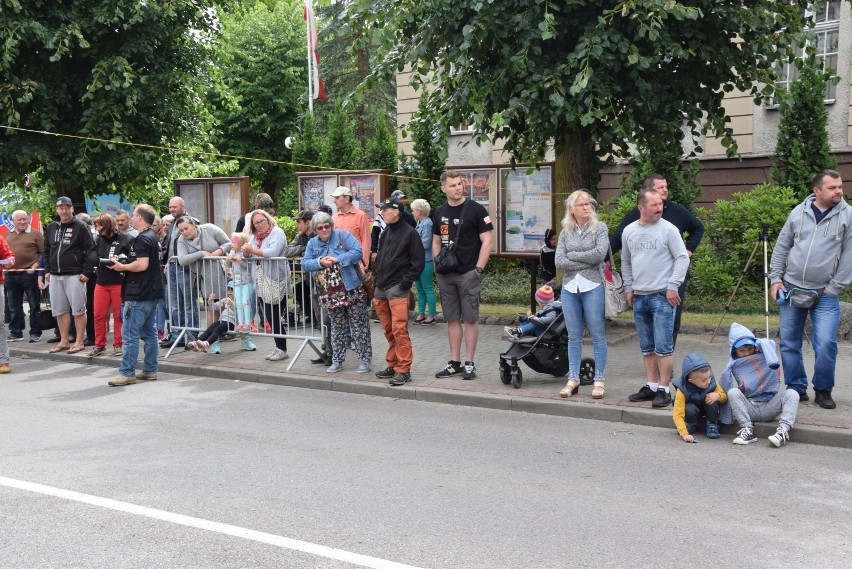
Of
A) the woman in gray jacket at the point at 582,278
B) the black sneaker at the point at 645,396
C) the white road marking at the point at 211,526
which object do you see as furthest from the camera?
the woman in gray jacket at the point at 582,278

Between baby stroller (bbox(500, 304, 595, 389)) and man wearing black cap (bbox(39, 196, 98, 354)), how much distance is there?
6521mm

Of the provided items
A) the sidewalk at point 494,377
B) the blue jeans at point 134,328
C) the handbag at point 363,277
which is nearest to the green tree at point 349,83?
the sidewalk at point 494,377

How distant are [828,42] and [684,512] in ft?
53.4

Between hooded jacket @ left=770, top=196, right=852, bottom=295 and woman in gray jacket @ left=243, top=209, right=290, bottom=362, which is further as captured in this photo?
woman in gray jacket @ left=243, top=209, right=290, bottom=362

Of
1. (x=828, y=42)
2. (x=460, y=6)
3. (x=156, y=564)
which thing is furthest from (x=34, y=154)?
(x=828, y=42)

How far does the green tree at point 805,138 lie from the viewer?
17.3 meters

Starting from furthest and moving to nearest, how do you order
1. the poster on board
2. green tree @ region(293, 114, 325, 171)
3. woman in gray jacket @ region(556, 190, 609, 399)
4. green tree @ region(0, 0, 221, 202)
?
green tree @ region(293, 114, 325, 171)
green tree @ region(0, 0, 221, 202)
the poster on board
woman in gray jacket @ region(556, 190, 609, 399)

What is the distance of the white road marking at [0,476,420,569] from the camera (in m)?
4.69

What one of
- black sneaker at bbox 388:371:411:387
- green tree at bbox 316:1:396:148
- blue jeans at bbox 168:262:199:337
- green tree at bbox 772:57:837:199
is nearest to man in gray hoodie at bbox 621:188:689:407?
black sneaker at bbox 388:371:411:387

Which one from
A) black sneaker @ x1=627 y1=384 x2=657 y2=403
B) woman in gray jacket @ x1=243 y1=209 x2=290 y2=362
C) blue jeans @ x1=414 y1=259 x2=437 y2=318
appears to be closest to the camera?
black sneaker @ x1=627 y1=384 x2=657 y2=403

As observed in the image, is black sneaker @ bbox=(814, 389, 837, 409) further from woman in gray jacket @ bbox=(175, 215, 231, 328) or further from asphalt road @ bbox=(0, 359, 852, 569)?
woman in gray jacket @ bbox=(175, 215, 231, 328)

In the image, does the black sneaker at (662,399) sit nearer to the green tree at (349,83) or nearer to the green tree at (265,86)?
the green tree at (349,83)

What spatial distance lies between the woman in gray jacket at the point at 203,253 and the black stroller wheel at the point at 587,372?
4.99 meters

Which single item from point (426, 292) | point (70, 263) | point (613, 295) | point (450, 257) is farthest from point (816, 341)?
point (70, 263)
